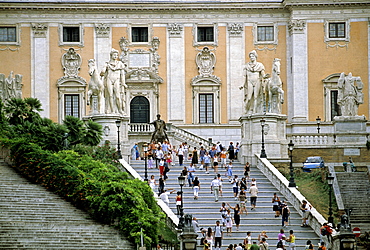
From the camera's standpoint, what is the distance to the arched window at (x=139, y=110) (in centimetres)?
7019

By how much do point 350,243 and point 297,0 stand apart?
1347 inches

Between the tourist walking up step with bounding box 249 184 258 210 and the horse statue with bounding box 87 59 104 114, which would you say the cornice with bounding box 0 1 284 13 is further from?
the tourist walking up step with bounding box 249 184 258 210

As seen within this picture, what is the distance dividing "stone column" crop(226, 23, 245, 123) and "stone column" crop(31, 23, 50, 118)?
516 inches

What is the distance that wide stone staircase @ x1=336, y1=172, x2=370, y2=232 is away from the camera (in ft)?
154

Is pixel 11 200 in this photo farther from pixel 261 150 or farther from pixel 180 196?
pixel 261 150

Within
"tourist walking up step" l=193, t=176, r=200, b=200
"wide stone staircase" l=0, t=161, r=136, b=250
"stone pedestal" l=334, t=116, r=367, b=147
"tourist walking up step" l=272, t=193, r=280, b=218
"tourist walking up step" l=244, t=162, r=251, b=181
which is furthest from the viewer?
"stone pedestal" l=334, t=116, r=367, b=147

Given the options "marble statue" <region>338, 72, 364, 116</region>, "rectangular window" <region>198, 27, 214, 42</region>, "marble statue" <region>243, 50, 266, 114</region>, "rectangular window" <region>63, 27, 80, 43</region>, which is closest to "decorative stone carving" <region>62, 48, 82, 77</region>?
"rectangular window" <region>63, 27, 80, 43</region>

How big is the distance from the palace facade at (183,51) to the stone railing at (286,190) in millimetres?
19300

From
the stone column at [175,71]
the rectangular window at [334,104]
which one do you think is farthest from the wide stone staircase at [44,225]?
the rectangular window at [334,104]

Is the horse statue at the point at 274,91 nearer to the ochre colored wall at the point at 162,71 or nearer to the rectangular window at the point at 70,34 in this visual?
the ochre colored wall at the point at 162,71

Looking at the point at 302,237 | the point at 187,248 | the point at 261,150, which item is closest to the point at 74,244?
the point at 187,248

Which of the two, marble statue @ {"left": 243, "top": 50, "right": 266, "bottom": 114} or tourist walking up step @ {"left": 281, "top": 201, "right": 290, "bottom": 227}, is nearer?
tourist walking up step @ {"left": 281, "top": 201, "right": 290, "bottom": 227}

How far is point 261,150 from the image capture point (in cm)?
5172

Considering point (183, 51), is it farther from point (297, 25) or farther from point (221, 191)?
point (221, 191)
